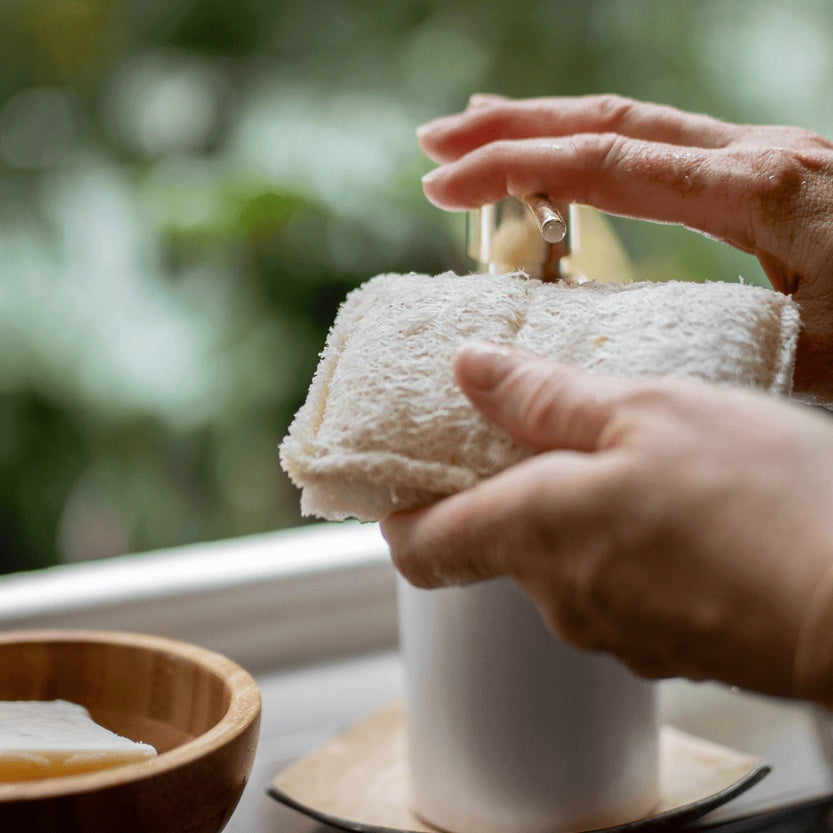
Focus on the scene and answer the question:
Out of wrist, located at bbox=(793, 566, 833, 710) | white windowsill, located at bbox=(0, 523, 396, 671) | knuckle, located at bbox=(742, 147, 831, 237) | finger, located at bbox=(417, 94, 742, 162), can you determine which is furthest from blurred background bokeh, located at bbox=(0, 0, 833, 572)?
wrist, located at bbox=(793, 566, 833, 710)

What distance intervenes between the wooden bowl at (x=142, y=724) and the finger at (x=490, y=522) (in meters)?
0.11

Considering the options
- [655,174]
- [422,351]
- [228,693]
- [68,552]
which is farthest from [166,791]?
[68,552]

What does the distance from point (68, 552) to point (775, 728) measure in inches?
22.8

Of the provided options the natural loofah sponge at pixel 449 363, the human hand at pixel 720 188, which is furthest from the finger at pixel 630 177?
the natural loofah sponge at pixel 449 363

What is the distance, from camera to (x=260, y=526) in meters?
0.88

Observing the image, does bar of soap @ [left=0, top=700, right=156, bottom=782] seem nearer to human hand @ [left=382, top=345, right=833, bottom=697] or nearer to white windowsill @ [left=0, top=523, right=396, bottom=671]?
human hand @ [left=382, top=345, right=833, bottom=697]

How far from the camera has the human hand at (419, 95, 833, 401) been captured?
19.3 inches

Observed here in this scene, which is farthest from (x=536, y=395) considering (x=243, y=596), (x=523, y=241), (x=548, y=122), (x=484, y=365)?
(x=243, y=596)

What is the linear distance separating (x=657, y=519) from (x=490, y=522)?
2.2 inches

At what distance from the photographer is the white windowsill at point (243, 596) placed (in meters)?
0.72

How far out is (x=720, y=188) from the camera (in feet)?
1.62

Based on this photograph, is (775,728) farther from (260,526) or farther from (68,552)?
(68,552)

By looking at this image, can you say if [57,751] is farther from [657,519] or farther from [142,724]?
[657,519]

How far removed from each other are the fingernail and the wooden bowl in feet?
0.56
